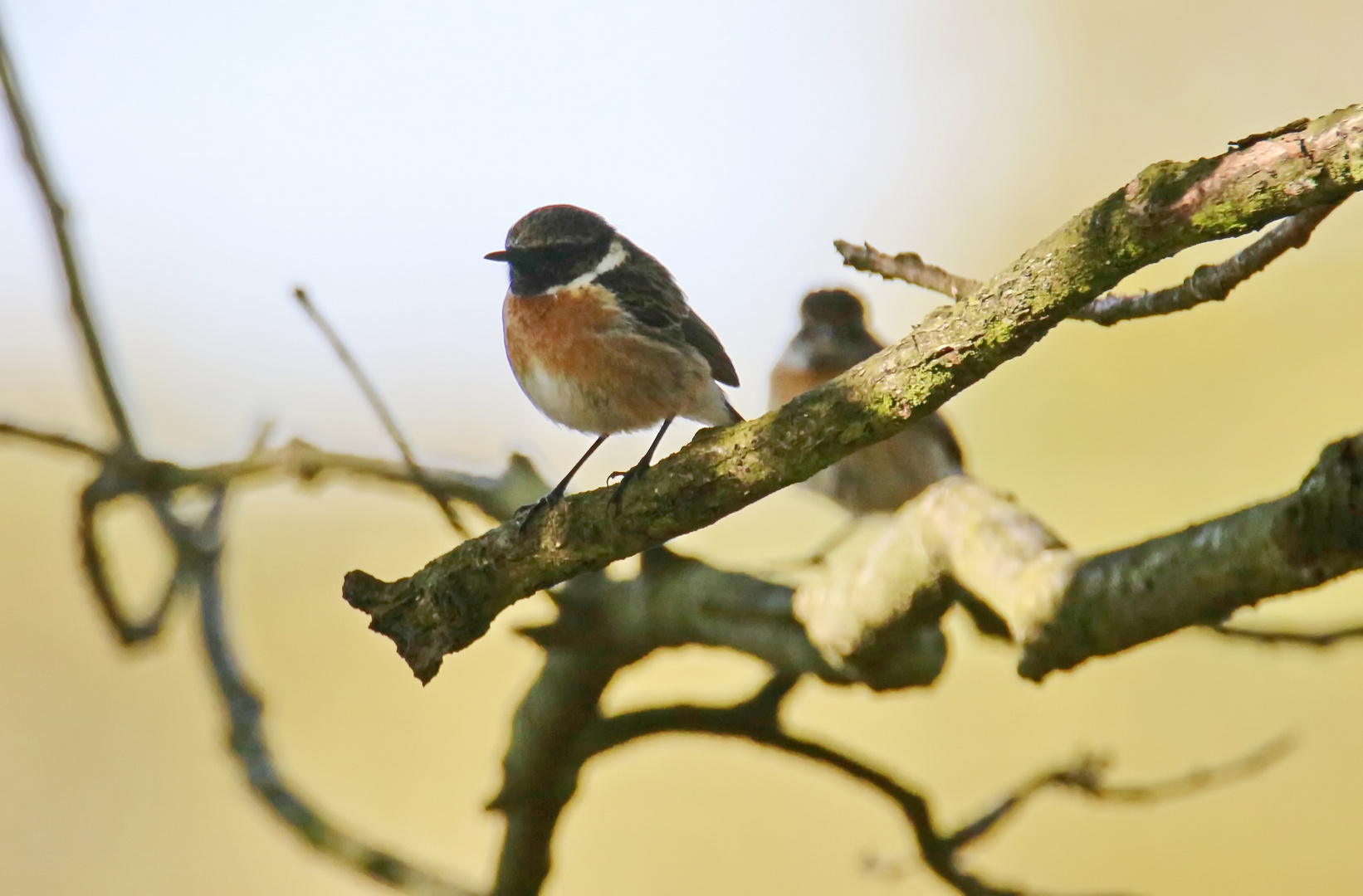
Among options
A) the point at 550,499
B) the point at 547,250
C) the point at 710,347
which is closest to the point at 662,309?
the point at 710,347

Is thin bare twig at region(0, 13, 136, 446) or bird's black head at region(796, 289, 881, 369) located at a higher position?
thin bare twig at region(0, 13, 136, 446)

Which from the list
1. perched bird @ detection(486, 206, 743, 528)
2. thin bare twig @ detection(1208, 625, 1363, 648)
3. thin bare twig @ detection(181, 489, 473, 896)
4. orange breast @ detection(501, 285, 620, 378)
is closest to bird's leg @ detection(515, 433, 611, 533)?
perched bird @ detection(486, 206, 743, 528)

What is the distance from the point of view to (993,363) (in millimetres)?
2133

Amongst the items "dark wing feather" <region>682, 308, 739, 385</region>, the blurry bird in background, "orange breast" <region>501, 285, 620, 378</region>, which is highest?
"orange breast" <region>501, 285, 620, 378</region>

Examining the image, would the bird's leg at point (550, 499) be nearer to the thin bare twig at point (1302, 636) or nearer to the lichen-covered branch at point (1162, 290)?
the lichen-covered branch at point (1162, 290)

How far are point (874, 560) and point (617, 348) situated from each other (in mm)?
1510

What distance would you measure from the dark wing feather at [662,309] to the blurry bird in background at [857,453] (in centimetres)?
242

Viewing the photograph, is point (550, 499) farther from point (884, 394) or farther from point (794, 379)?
point (794, 379)

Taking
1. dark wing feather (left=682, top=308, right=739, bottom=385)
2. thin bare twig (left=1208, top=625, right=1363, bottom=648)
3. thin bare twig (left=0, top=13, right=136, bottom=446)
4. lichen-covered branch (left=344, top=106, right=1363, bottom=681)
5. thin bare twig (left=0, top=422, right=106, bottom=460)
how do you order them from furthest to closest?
dark wing feather (left=682, top=308, right=739, bottom=385), thin bare twig (left=0, top=422, right=106, bottom=460), thin bare twig (left=0, top=13, right=136, bottom=446), thin bare twig (left=1208, top=625, right=1363, bottom=648), lichen-covered branch (left=344, top=106, right=1363, bottom=681)

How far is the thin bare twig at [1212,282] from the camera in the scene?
235 cm

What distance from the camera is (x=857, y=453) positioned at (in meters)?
6.95

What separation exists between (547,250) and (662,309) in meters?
0.48

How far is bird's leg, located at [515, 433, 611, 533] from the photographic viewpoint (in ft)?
9.66

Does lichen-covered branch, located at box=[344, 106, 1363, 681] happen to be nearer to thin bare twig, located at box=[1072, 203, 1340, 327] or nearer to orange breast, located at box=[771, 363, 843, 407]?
thin bare twig, located at box=[1072, 203, 1340, 327]
